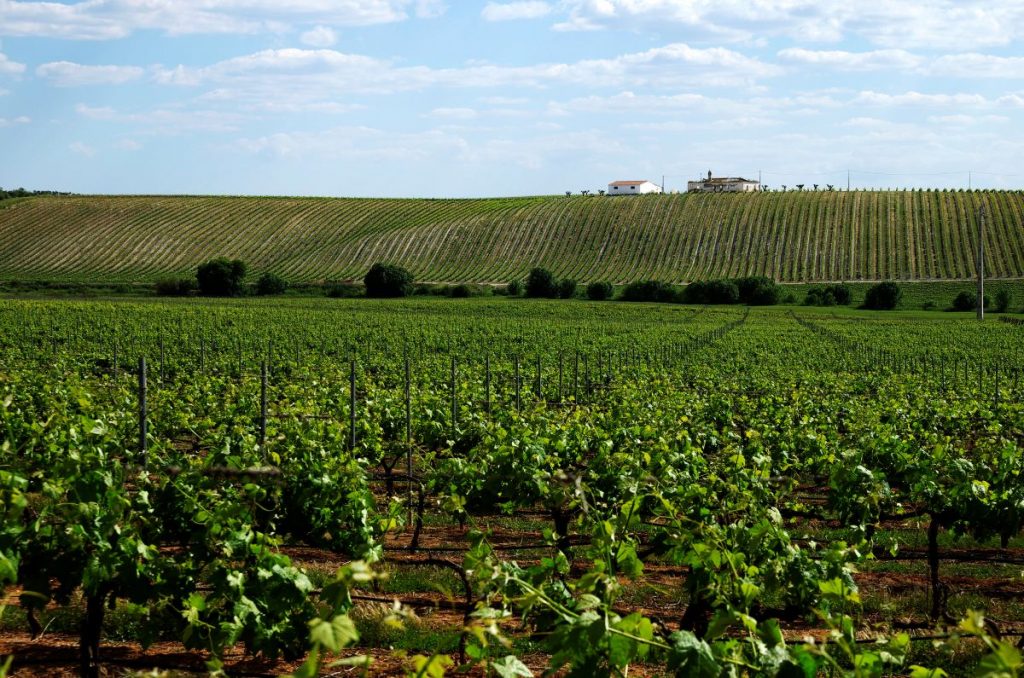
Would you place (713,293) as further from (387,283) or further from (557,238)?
(387,283)

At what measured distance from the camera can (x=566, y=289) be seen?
246ft

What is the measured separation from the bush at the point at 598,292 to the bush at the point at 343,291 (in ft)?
53.7

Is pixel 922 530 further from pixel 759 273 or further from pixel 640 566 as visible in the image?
pixel 759 273

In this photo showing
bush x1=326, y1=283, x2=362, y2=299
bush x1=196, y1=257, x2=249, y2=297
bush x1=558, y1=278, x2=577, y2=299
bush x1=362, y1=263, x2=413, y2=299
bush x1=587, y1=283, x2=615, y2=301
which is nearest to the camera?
bush x1=587, y1=283, x2=615, y2=301

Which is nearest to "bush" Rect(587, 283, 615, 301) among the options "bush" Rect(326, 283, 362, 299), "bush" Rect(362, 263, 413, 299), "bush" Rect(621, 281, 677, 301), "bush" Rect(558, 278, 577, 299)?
"bush" Rect(621, 281, 677, 301)

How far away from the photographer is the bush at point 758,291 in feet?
237

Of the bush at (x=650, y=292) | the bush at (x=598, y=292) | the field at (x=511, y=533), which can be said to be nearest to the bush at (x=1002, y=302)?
the bush at (x=650, y=292)

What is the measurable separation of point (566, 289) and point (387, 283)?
1277 centimetres

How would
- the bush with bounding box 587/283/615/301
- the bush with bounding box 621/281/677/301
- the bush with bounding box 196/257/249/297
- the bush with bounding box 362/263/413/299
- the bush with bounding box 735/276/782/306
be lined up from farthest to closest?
the bush with bounding box 362/263/413/299, the bush with bounding box 196/257/249/297, the bush with bounding box 587/283/615/301, the bush with bounding box 621/281/677/301, the bush with bounding box 735/276/782/306

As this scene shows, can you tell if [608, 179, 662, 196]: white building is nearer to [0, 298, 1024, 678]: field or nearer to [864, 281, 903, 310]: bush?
[864, 281, 903, 310]: bush

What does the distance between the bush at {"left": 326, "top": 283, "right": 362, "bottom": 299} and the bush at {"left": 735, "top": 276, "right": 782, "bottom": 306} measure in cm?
2712

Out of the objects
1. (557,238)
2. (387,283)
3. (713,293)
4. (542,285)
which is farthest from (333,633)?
(557,238)

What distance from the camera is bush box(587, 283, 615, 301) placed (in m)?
73.6

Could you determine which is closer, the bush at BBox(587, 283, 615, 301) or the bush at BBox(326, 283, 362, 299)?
the bush at BBox(587, 283, 615, 301)
